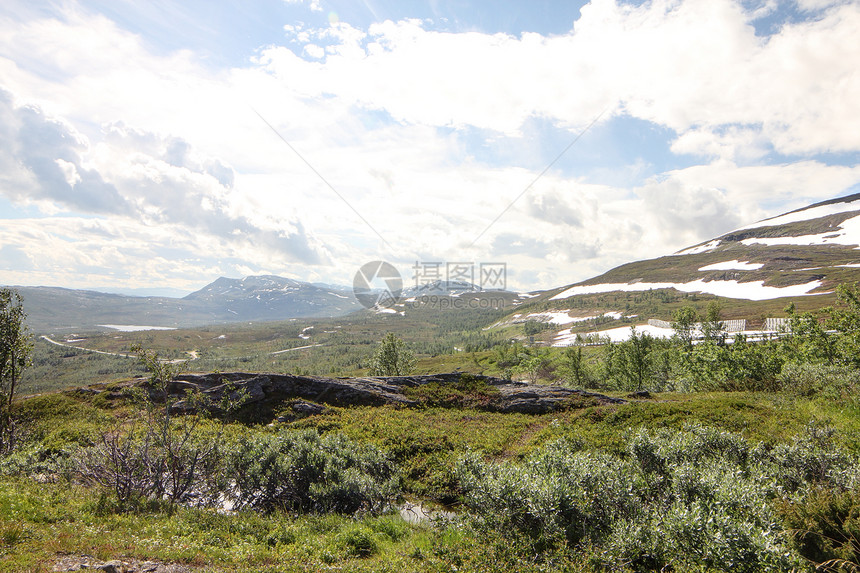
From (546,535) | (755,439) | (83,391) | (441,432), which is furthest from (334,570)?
(83,391)

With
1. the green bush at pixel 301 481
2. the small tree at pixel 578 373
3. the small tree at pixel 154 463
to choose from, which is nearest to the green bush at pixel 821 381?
the green bush at pixel 301 481

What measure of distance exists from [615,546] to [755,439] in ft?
44.3

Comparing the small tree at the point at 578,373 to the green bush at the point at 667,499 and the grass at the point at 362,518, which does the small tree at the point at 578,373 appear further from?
the green bush at the point at 667,499

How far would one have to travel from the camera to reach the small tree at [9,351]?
1984 cm

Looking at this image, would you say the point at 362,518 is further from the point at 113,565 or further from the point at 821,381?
the point at 821,381

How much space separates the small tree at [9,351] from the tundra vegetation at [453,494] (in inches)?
62.7

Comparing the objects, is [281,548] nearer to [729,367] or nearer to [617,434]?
[617,434]

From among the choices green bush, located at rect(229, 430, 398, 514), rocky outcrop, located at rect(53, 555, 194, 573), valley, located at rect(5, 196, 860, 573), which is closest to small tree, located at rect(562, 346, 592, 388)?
valley, located at rect(5, 196, 860, 573)

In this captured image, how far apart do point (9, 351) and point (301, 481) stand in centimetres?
1907

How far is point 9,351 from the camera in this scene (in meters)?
20.2

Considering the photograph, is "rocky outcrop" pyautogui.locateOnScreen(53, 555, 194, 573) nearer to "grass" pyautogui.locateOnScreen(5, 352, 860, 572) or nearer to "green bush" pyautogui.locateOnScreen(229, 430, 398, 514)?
"grass" pyautogui.locateOnScreen(5, 352, 860, 572)

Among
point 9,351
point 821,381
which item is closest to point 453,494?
point 9,351

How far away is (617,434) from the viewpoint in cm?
2066

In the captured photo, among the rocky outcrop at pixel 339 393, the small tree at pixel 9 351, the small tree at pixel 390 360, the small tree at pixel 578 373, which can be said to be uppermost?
the small tree at pixel 9 351
